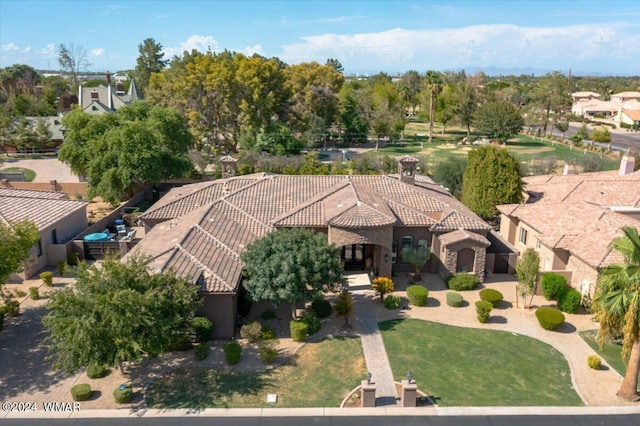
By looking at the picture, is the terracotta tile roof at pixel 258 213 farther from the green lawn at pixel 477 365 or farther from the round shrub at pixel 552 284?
the green lawn at pixel 477 365

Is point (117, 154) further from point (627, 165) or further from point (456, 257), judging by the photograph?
point (627, 165)

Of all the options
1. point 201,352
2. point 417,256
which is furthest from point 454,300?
point 201,352

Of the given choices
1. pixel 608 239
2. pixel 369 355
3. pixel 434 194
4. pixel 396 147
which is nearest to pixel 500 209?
pixel 434 194

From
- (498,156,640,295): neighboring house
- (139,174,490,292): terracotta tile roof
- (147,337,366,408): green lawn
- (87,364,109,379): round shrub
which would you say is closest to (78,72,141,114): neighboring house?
(139,174,490,292): terracotta tile roof

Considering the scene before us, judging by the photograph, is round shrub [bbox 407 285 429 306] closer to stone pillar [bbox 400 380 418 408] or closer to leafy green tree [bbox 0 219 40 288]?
stone pillar [bbox 400 380 418 408]

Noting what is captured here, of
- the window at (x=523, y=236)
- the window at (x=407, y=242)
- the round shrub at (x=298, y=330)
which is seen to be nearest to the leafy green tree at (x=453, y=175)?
the window at (x=523, y=236)

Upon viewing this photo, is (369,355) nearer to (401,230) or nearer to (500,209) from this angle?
(401,230)

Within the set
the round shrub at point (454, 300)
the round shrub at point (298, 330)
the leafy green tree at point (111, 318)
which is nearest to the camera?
the leafy green tree at point (111, 318)
